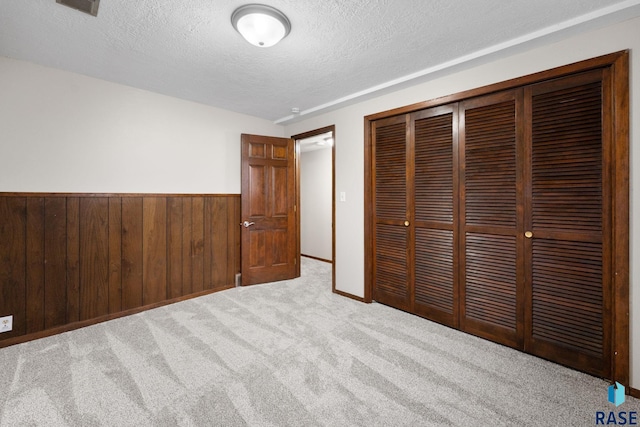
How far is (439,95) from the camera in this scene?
263cm

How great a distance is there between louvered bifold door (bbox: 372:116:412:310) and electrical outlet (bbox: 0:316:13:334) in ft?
10.9

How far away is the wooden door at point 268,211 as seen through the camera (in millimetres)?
3842

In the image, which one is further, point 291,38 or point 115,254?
point 115,254

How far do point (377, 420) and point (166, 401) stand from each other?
4.01 ft

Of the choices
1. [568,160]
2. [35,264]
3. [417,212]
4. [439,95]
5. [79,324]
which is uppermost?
[439,95]

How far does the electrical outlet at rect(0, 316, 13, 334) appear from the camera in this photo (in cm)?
227

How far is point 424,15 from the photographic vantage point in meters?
1.80

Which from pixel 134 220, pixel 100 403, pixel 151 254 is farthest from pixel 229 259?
pixel 100 403

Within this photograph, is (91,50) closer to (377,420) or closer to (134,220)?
(134,220)

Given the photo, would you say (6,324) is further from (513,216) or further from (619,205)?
(619,205)

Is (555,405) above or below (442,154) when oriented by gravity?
below

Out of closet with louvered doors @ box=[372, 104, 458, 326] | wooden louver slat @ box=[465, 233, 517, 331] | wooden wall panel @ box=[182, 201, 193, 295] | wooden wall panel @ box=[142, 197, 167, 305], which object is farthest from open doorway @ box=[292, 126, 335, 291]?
wooden louver slat @ box=[465, 233, 517, 331]

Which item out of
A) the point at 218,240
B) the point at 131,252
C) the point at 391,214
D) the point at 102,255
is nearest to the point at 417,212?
the point at 391,214

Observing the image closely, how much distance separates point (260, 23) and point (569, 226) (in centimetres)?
251
